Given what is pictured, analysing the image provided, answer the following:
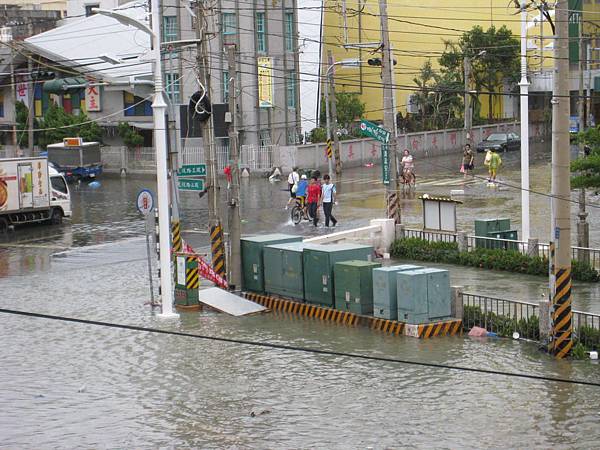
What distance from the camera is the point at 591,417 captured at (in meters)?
16.7

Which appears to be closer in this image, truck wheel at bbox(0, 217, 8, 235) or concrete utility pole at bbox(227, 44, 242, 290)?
concrete utility pole at bbox(227, 44, 242, 290)

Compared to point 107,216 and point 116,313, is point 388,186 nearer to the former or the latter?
point 116,313

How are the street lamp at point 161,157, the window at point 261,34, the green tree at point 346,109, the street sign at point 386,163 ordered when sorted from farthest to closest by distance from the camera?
the green tree at point 346,109, the window at point 261,34, the street sign at point 386,163, the street lamp at point 161,157

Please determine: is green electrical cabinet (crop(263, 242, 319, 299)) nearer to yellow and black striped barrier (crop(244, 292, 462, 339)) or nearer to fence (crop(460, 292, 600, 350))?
yellow and black striped barrier (crop(244, 292, 462, 339))

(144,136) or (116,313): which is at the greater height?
(144,136)

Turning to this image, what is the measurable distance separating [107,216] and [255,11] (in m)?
21.7

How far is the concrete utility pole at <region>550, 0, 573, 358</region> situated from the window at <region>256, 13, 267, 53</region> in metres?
40.8

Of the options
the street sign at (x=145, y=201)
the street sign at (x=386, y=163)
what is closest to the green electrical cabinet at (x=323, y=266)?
the street sign at (x=145, y=201)

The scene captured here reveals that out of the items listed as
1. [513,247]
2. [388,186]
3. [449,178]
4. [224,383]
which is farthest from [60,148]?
[224,383]

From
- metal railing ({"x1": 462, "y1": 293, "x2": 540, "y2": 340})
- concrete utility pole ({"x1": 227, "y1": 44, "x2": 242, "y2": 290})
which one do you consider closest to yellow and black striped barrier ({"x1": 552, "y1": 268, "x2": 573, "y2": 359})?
metal railing ({"x1": 462, "y1": 293, "x2": 540, "y2": 340})

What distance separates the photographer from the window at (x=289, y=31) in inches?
2438

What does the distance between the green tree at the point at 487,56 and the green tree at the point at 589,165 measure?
143 feet

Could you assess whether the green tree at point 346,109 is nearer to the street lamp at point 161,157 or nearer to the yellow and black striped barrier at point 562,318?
the street lamp at point 161,157

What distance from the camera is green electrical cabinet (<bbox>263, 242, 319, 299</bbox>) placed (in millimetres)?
24906
